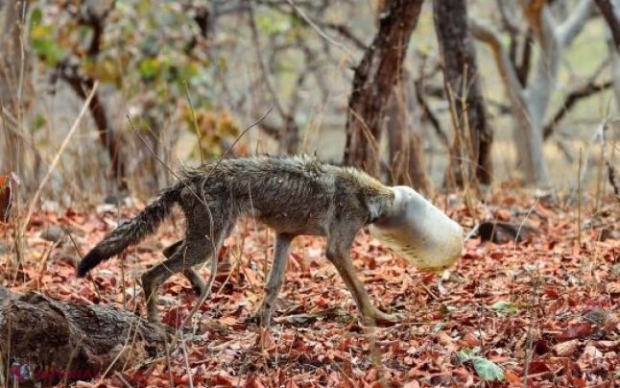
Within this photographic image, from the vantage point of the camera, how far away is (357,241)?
289 inches

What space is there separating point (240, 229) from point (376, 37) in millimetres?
1814

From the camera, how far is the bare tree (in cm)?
1373

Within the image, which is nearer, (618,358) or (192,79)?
(618,358)

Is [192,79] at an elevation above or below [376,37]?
below

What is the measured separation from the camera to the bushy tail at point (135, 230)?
16.4 ft

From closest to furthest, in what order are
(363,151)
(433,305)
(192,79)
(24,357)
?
(24,357), (433,305), (363,151), (192,79)

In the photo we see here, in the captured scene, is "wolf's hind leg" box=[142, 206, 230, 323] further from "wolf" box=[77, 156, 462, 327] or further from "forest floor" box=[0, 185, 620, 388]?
"forest floor" box=[0, 185, 620, 388]

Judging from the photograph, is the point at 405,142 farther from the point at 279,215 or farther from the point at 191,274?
the point at 191,274

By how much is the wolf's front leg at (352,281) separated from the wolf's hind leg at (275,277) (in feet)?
1.04

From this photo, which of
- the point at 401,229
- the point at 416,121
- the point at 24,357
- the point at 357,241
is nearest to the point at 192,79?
the point at 416,121

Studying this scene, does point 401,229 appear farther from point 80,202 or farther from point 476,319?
point 80,202

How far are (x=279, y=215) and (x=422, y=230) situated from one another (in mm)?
863

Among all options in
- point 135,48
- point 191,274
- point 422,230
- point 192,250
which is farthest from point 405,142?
point 135,48

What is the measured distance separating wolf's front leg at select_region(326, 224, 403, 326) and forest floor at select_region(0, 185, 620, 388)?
0.40ft
